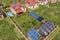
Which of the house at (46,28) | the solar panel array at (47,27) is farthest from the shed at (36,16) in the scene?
the solar panel array at (47,27)

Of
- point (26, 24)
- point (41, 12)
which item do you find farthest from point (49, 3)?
point (26, 24)

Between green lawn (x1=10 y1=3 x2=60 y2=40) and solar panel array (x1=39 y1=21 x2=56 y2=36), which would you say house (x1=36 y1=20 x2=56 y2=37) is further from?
green lawn (x1=10 y1=3 x2=60 y2=40)

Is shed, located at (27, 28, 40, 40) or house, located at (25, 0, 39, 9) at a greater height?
house, located at (25, 0, 39, 9)

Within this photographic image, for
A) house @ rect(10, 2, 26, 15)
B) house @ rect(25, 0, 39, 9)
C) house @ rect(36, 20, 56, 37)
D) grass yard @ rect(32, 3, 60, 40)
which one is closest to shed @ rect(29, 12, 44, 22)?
grass yard @ rect(32, 3, 60, 40)

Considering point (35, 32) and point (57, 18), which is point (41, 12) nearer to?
point (57, 18)

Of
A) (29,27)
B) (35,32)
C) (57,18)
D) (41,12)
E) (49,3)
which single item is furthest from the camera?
(49,3)

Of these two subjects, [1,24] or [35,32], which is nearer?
[35,32]

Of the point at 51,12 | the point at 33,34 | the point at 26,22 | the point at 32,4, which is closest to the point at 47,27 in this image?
the point at 33,34

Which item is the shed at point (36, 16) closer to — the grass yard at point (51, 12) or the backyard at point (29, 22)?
the backyard at point (29, 22)
